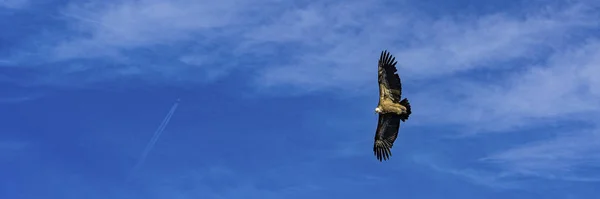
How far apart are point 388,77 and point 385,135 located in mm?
5437

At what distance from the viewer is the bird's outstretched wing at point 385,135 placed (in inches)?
2687

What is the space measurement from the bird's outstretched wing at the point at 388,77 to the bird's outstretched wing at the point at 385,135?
8.05ft

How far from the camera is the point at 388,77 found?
65625 millimetres

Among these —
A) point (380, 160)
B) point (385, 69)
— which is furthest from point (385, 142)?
point (385, 69)

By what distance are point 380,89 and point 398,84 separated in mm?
1314

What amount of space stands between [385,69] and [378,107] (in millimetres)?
2871

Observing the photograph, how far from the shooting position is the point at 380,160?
69750 millimetres

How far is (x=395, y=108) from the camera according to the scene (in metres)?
66.1

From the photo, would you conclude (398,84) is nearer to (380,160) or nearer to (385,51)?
(385,51)

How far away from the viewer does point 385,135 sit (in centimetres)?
6944

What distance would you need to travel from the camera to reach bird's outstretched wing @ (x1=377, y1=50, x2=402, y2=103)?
65438 mm

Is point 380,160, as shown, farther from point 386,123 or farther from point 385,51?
point 385,51

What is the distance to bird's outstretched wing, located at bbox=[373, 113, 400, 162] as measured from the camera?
6825 cm

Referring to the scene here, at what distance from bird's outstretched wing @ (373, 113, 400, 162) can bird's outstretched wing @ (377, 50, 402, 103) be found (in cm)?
245
